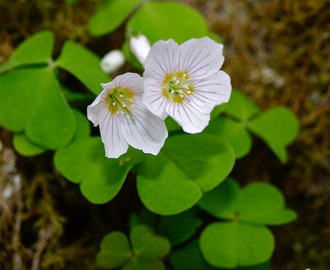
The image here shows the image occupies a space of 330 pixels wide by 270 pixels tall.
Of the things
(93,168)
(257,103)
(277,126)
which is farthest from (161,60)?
(257,103)

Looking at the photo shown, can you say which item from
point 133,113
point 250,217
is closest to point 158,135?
point 133,113

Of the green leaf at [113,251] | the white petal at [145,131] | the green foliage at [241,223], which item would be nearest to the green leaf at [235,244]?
the green foliage at [241,223]

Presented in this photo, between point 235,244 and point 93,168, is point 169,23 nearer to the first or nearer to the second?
point 93,168

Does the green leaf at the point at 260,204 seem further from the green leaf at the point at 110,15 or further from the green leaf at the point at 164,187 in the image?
the green leaf at the point at 110,15

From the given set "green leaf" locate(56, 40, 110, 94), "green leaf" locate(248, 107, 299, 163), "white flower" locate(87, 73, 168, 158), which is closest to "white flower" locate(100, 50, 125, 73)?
"green leaf" locate(56, 40, 110, 94)

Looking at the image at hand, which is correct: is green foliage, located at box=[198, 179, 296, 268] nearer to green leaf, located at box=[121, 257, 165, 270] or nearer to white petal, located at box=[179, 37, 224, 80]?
green leaf, located at box=[121, 257, 165, 270]

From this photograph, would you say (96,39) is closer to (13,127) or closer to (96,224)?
(13,127)
